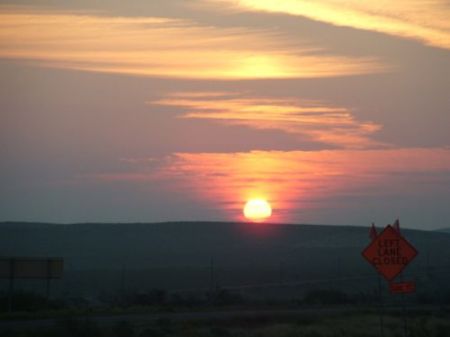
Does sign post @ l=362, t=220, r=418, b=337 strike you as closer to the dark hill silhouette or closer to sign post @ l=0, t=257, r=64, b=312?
sign post @ l=0, t=257, r=64, b=312

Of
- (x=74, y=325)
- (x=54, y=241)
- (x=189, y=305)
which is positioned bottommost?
(x=74, y=325)

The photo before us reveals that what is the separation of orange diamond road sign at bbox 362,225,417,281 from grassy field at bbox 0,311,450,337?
5861 millimetres

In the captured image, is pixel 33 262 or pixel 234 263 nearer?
pixel 33 262

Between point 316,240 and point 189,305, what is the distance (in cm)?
11598

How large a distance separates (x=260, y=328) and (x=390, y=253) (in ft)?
32.5

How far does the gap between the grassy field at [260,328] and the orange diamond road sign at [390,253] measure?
19.2 feet

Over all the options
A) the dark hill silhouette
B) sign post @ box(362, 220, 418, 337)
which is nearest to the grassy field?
sign post @ box(362, 220, 418, 337)

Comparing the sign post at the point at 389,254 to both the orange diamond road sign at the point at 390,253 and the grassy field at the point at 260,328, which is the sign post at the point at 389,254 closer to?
the orange diamond road sign at the point at 390,253

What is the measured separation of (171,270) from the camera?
116312mm

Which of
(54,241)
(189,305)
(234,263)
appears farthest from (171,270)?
(189,305)

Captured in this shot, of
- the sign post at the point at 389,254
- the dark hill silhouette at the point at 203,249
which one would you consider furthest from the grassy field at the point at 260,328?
the dark hill silhouette at the point at 203,249

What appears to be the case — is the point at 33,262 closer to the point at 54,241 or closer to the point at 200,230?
the point at 54,241

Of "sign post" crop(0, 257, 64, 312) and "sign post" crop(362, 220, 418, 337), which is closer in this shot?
"sign post" crop(362, 220, 418, 337)

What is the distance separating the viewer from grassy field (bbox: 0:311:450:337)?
35.3 metres
